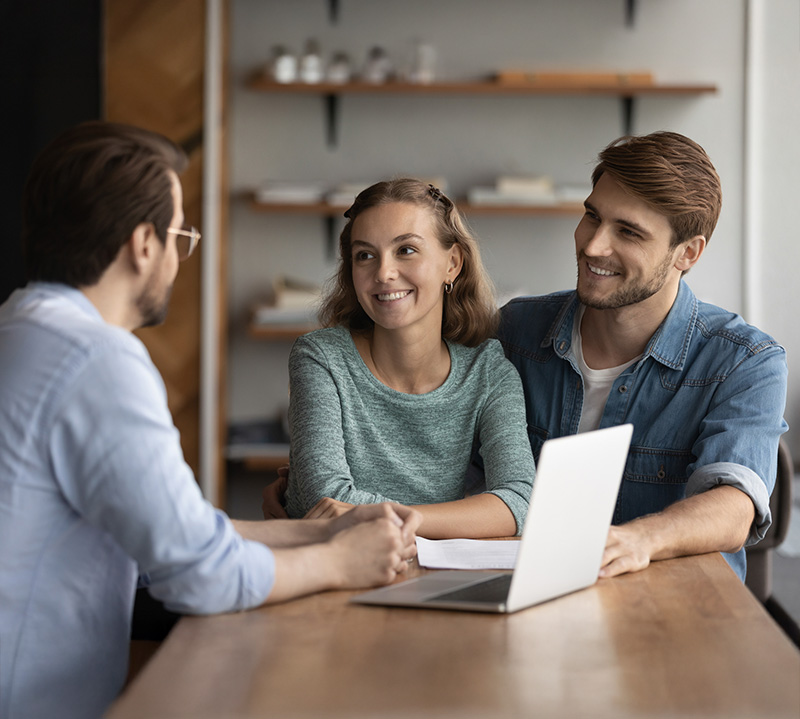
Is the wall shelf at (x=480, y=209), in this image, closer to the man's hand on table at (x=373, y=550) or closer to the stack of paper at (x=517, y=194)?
the stack of paper at (x=517, y=194)

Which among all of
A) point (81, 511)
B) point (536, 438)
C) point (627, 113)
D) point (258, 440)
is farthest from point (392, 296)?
point (627, 113)

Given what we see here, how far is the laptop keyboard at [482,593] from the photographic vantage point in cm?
109

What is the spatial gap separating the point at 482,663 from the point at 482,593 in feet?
0.66

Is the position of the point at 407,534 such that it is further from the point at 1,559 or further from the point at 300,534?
Result: the point at 1,559

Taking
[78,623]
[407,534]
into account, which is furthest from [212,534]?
[407,534]

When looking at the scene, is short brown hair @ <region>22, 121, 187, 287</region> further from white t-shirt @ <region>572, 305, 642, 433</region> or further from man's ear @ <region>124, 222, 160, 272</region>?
white t-shirt @ <region>572, 305, 642, 433</region>

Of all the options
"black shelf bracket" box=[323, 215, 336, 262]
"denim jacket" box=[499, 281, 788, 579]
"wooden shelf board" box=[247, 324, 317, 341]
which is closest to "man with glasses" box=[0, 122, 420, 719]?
"denim jacket" box=[499, 281, 788, 579]

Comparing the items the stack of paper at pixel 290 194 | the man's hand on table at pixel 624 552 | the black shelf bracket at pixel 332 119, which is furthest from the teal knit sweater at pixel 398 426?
the black shelf bracket at pixel 332 119

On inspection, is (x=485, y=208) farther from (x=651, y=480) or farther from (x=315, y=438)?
(x=315, y=438)

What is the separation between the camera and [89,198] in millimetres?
1041

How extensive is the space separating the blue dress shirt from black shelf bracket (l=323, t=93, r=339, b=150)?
2931mm

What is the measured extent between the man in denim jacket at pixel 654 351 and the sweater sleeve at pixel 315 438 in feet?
1.53

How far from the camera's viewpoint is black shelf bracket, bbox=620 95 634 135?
3.82m

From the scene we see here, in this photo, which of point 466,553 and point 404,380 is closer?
point 466,553
